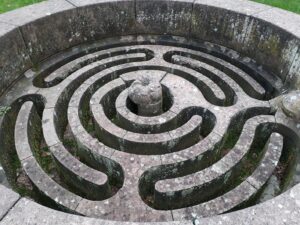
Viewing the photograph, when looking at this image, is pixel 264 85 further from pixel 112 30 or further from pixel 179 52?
pixel 112 30

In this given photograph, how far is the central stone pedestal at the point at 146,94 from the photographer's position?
5.47 meters

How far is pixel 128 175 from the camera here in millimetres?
4539

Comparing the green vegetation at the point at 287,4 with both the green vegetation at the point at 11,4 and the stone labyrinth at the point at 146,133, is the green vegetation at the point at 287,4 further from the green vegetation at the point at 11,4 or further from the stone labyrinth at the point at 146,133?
the green vegetation at the point at 11,4

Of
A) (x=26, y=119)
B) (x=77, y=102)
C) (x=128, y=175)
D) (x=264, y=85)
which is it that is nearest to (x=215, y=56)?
(x=264, y=85)

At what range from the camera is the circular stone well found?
13.8 feet

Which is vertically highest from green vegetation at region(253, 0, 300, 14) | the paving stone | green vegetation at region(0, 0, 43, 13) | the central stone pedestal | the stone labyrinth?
green vegetation at region(253, 0, 300, 14)

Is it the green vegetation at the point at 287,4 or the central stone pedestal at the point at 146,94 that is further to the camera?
the green vegetation at the point at 287,4

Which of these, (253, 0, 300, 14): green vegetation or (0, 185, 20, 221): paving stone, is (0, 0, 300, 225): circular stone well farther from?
(253, 0, 300, 14): green vegetation

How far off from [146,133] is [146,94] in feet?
2.29

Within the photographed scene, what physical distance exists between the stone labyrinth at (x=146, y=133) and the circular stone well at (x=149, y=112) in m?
0.02

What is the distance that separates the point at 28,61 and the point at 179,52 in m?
3.33

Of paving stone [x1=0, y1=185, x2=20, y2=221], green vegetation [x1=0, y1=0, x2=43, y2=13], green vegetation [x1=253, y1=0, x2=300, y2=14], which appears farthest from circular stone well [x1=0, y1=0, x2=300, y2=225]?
green vegetation [x1=0, y1=0, x2=43, y2=13]

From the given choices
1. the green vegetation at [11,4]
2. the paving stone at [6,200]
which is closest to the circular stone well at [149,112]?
the paving stone at [6,200]

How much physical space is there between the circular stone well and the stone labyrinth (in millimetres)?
22
